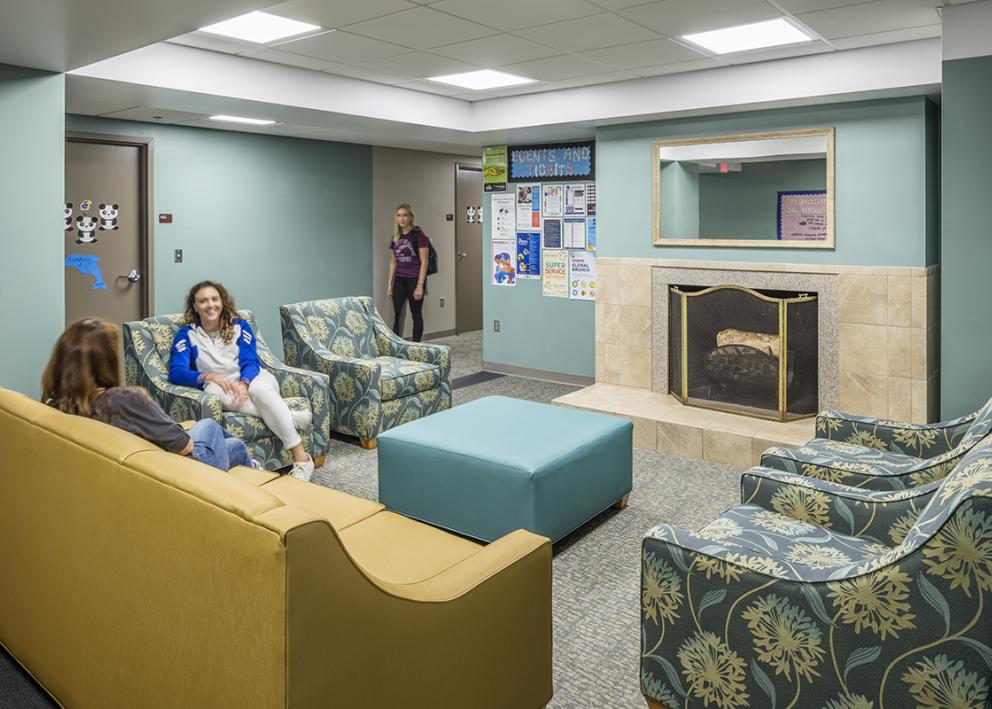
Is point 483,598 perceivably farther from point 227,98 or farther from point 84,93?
point 84,93

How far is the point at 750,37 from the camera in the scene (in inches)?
159

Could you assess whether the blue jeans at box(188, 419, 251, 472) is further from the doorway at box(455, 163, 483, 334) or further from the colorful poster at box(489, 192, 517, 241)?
the doorway at box(455, 163, 483, 334)

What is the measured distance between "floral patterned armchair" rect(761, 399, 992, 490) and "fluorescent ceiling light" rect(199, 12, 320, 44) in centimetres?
289

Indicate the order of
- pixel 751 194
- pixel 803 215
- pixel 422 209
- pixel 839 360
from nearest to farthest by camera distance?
pixel 839 360
pixel 803 215
pixel 751 194
pixel 422 209

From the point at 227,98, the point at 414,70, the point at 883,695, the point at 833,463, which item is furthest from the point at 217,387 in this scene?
the point at 883,695

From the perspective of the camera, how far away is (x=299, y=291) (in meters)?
7.29

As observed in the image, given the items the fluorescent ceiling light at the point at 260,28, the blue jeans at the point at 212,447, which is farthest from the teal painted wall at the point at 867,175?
the blue jeans at the point at 212,447

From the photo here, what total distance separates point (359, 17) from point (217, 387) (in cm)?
191

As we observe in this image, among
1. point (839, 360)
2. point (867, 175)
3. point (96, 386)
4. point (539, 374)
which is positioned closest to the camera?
point (96, 386)

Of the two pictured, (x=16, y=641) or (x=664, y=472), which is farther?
(x=664, y=472)

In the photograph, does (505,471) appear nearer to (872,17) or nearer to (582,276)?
(872,17)

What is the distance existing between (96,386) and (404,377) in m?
2.55

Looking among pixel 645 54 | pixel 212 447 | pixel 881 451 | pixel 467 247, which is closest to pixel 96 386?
pixel 212 447

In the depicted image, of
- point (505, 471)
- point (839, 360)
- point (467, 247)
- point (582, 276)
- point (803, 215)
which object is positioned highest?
point (467, 247)
